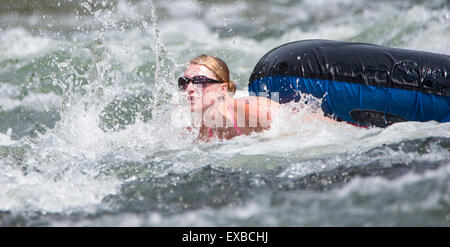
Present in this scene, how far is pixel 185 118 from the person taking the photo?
4062mm

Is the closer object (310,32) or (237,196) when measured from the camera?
(237,196)

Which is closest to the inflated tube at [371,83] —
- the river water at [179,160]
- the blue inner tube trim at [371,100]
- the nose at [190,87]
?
the blue inner tube trim at [371,100]

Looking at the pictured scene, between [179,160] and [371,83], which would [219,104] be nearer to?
[179,160]

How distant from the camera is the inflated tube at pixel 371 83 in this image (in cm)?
354

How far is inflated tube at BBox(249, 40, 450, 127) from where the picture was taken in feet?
11.6

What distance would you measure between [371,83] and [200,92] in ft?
4.33

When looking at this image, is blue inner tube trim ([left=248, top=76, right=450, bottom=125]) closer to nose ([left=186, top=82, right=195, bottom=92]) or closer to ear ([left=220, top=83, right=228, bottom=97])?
ear ([left=220, top=83, right=228, bottom=97])

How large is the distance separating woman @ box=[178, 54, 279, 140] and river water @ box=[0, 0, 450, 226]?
0.38ft

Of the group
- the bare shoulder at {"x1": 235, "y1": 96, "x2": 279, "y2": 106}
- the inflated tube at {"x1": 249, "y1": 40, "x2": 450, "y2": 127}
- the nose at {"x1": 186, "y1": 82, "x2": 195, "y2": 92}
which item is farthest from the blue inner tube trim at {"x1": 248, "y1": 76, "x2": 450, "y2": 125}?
the nose at {"x1": 186, "y1": 82, "x2": 195, "y2": 92}

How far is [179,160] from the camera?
10.2ft

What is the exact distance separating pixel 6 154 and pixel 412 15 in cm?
649

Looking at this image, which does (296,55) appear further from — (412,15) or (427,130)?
(412,15)
